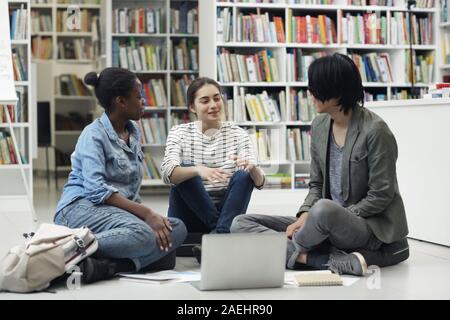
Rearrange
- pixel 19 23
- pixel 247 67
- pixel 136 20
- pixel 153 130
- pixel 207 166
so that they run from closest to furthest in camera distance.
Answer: pixel 207 166 < pixel 19 23 < pixel 247 67 < pixel 136 20 < pixel 153 130

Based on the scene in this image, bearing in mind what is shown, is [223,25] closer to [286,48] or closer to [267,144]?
[286,48]

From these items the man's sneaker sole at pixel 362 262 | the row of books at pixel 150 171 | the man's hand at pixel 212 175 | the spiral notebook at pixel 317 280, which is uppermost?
the man's hand at pixel 212 175

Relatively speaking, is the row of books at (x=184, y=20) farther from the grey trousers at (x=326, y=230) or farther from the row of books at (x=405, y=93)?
the grey trousers at (x=326, y=230)

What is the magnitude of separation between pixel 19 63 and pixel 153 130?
141cm

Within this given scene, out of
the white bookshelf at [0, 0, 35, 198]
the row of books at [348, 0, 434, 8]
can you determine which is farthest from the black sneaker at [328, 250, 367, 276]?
the row of books at [348, 0, 434, 8]

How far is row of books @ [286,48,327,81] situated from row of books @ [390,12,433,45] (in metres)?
0.78

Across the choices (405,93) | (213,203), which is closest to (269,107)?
(405,93)

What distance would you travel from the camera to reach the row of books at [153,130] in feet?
24.6

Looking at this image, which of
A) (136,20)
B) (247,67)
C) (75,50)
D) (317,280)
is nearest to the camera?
(317,280)

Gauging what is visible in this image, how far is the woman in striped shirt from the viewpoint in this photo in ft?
12.0

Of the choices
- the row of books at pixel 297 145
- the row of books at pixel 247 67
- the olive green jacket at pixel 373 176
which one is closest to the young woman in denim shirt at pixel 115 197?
the olive green jacket at pixel 373 176

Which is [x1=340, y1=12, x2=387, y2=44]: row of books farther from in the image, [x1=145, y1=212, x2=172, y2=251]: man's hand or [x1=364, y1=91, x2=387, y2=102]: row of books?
[x1=145, y1=212, x2=172, y2=251]: man's hand

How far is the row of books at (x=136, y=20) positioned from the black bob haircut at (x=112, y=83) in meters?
4.04

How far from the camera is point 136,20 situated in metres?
7.42
